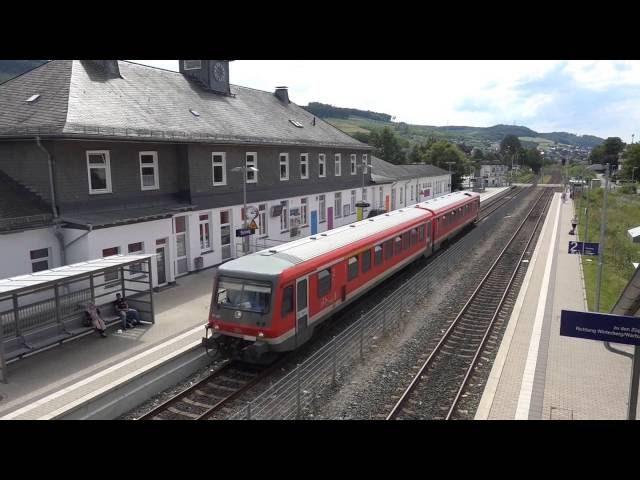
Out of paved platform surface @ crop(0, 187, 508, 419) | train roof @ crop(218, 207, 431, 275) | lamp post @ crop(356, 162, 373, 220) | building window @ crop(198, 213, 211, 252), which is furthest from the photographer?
lamp post @ crop(356, 162, 373, 220)

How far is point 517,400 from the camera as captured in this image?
33.1ft

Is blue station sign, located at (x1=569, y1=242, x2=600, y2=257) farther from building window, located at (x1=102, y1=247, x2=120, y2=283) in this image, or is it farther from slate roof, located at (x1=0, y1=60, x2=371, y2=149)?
building window, located at (x1=102, y1=247, x2=120, y2=283)

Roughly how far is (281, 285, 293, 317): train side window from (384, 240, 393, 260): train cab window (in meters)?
6.59

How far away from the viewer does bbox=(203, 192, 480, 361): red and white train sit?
1146cm

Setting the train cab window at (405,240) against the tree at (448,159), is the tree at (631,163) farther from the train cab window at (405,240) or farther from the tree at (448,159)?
the train cab window at (405,240)

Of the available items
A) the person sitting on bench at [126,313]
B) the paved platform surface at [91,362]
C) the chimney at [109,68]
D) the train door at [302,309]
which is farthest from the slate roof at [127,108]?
the train door at [302,309]

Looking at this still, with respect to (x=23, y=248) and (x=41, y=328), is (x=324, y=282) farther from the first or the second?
(x=23, y=248)

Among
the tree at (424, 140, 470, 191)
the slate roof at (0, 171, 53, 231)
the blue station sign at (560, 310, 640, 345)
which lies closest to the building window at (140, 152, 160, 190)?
the slate roof at (0, 171, 53, 231)

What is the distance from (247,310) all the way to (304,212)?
17411 mm

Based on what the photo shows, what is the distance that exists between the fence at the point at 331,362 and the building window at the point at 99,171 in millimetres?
9644

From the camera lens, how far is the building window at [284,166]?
26.5 meters

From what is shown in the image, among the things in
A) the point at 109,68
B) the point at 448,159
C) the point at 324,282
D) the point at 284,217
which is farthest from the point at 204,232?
the point at 448,159
